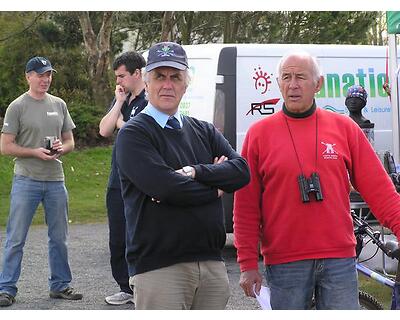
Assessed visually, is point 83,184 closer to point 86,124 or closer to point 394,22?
point 86,124

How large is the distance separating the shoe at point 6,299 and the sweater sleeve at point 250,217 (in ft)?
10.1

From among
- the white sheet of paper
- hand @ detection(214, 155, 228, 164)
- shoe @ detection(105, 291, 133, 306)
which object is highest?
hand @ detection(214, 155, 228, 164)

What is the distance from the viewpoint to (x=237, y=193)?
Result: 11.9ft

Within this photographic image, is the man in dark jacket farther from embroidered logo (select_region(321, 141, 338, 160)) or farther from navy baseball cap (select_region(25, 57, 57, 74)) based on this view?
embroidered logo (select_region(321, 141, 338, 160))

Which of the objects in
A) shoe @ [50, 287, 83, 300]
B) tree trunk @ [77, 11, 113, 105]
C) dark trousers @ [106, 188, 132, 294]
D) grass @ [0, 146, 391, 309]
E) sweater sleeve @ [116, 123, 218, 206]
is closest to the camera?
sweater sleeve @ [116, 123, 218, 206]

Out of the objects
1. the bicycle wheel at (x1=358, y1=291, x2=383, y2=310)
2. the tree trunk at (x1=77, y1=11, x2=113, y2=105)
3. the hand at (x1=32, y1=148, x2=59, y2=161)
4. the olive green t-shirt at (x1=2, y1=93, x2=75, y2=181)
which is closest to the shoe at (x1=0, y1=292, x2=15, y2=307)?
the olive green t-shirt at (x1=2, y1=93, x2=75, y2=181)

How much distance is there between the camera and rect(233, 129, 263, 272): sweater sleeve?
3590 mm

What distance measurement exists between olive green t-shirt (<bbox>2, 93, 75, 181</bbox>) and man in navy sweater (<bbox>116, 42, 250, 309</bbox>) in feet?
9.86

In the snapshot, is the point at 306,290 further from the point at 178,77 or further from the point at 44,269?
the point at 44,269

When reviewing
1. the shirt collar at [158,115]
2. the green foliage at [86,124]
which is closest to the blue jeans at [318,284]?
the shirt collar at [158,115]

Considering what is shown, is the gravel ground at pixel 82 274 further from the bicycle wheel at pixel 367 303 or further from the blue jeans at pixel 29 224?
the bicycle wheel at pixel 367 303

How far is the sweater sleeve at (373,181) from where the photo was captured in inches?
142

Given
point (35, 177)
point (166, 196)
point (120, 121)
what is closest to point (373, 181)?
point (166, 196)

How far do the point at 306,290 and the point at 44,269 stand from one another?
16.2 ft
